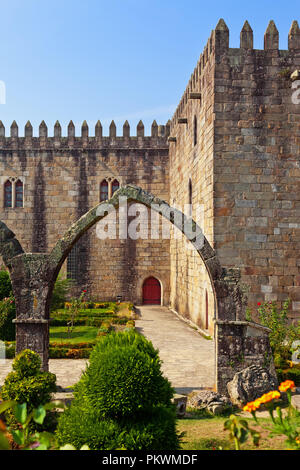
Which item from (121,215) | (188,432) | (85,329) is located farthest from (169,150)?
(188,432)

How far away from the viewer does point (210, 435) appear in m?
4.98

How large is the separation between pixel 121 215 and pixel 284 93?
10311mm

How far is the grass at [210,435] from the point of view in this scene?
4.62m

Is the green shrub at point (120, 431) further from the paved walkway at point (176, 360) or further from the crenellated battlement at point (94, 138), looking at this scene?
the crenellated battlement at point (94, 138)

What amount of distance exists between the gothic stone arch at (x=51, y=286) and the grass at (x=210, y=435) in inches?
35.1

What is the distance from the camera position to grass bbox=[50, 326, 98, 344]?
11.6 meters

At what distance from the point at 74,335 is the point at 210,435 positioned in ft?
26.9

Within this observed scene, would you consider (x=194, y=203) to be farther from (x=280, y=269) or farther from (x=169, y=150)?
(x=169, y=150)

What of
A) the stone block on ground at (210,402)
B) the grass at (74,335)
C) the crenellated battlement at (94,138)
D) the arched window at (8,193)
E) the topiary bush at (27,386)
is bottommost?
the grass at (74,335)

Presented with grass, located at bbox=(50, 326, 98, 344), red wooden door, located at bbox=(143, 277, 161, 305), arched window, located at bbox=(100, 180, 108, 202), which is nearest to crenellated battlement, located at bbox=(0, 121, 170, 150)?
arched window, located at bbox=(100, 180, 108, 202)

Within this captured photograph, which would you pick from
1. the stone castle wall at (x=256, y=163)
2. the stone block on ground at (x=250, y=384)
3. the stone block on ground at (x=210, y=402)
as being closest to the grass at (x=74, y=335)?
the stone castle wall at (x=256, y=163)

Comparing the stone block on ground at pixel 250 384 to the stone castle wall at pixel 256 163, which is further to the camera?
the stone castle wall at pixel 256 163

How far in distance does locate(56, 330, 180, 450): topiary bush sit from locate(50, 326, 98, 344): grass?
7.63 m

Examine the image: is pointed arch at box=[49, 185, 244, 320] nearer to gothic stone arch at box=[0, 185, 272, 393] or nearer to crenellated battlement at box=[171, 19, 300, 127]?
gothic stone arch at box=[0, 185, 272, 393]
